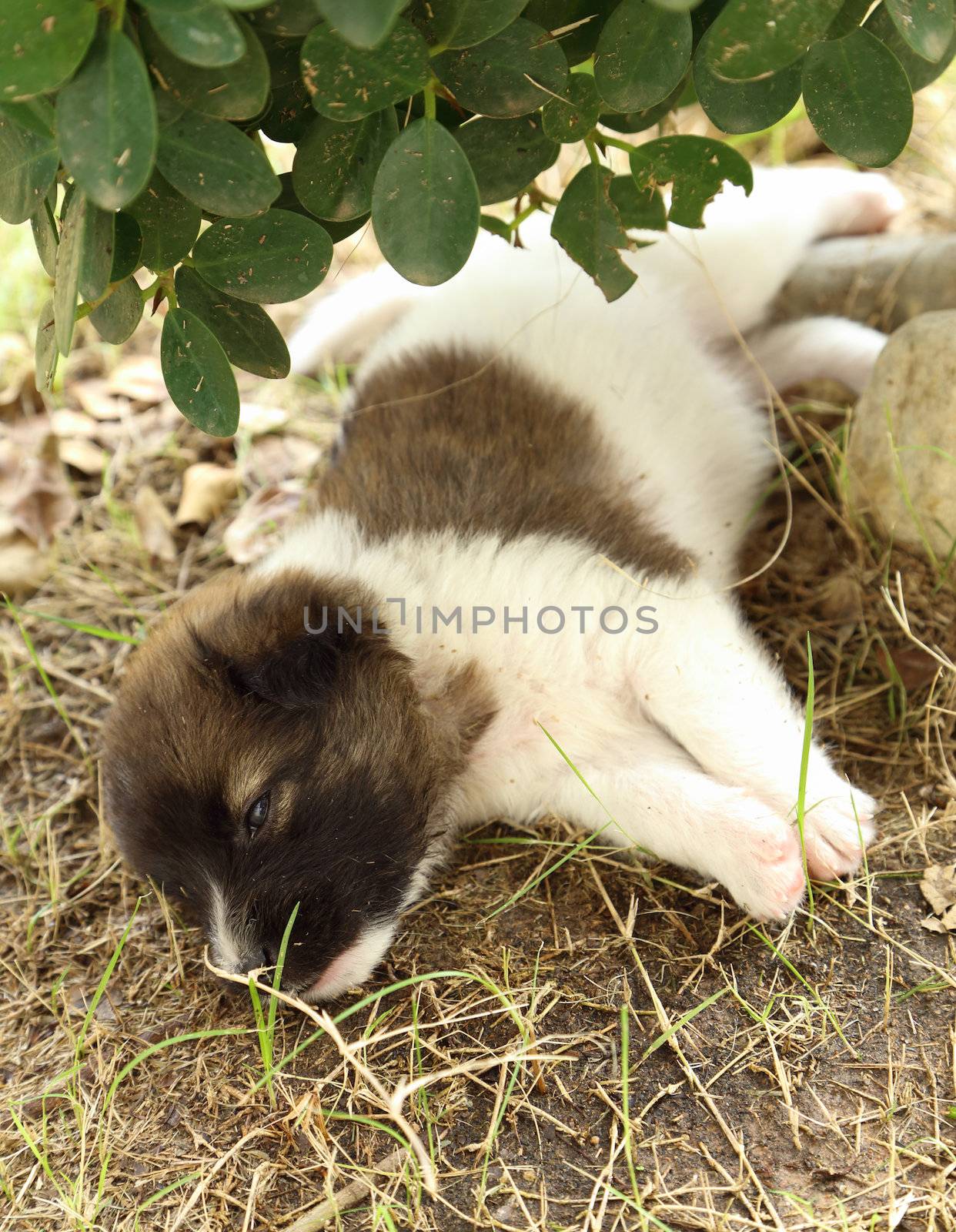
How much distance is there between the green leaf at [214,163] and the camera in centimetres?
183

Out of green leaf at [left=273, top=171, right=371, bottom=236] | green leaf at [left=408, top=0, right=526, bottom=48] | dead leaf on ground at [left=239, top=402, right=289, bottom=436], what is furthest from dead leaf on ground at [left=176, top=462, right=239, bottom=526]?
green leaf at [left=408, top=0, right=526, bottom=48]

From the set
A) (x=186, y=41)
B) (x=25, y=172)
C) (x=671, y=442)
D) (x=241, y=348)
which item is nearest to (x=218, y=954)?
(x=241, y=348)

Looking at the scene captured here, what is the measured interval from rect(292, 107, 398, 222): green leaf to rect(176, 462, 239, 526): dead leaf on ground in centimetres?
214

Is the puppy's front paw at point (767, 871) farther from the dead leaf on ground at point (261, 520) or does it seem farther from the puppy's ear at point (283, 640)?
the dead leaf on ground at point (261, 520)

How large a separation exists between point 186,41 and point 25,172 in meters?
0.52

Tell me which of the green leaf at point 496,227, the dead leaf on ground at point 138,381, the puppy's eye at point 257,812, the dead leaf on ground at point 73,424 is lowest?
the dead leaf on ground at point 73,424

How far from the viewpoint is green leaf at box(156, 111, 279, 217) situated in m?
1.83

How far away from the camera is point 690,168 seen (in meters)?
2.34

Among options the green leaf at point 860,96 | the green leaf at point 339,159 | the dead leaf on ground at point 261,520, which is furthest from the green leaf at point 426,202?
the dead leaf on ground at point 261,520

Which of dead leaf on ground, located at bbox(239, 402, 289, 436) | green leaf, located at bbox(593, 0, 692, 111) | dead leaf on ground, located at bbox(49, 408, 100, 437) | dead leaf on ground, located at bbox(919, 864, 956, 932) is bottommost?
dead leaf on ground, located at bbox(49, 408, 100, 437)

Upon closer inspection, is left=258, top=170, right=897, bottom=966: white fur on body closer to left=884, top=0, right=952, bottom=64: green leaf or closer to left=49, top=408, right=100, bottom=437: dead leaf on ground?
left=884, top=0, right=952, bottom=64: green leaf

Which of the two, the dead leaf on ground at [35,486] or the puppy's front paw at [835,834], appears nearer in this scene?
the puppy's front paw at [835,834]

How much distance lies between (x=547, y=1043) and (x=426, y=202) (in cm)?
173

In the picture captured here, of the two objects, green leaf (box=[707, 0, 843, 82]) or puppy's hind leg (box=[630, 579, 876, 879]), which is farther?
puppy's hind leg (box=[630, 579, 876, 879])
